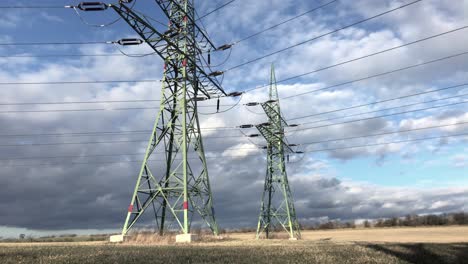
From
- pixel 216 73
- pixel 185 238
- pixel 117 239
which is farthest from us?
pixel 216 73

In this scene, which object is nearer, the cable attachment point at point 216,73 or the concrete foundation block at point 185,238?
the concrete foundation block at point 185,238

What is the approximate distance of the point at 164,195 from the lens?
2806 cm

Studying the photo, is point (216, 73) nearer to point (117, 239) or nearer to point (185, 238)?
point (185, 238)

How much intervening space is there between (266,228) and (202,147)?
26.8 m

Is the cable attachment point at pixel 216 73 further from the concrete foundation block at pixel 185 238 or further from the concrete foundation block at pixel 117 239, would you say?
the concrete foundation block at pixel 117 239

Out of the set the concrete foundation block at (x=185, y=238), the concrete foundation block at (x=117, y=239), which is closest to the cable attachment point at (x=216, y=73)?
the concrete foundation block at (x=185, y=238)

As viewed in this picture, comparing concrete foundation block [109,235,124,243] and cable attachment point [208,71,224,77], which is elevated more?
cable attachment point [208,71,224,77]

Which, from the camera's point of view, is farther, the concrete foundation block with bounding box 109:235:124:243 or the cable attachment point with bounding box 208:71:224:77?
the cable attachment point with bounding box 208:71:224:77

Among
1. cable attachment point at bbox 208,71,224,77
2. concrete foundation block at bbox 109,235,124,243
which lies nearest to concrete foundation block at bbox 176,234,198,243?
concrete foundation block at bbox 109,235,124,243

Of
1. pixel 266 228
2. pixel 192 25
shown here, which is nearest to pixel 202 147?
pixel 192 25

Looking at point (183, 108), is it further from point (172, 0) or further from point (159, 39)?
point (172, 0)

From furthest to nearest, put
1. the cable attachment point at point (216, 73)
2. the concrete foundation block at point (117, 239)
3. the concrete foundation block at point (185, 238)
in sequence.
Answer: the cable attachment point at point (216, 73) < the concrete foundation block at point (117, 239) < the concrete foundation block at point (185, 238)

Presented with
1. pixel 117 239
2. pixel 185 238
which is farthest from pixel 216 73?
pixel 117 239

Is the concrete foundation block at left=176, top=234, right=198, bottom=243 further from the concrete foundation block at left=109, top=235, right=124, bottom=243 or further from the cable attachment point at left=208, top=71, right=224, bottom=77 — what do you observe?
the cable attachment point at left=208, top=71, right=224, bottom=77
